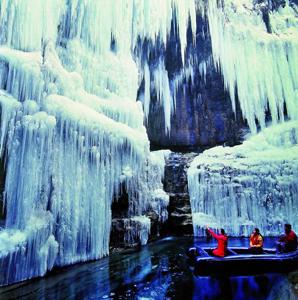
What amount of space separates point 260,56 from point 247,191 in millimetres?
6008

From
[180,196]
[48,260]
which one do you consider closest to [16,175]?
[48,260]

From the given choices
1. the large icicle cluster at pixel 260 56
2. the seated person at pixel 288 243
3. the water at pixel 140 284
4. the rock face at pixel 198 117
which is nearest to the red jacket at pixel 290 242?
the seated person at pixel 288 243

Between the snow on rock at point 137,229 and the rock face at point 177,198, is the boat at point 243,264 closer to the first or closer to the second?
the snow on rock at point 137,229

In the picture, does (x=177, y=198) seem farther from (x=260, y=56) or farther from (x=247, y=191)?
(x=260, y=56)

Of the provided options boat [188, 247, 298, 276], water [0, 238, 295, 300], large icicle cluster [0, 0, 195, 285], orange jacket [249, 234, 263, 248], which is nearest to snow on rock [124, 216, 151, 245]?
large icicle cluster [0, 0, 195, 285]

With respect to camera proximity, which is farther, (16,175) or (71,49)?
(71,49)

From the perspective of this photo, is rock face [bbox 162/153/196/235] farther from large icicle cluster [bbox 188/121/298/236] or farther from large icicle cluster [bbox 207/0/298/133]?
large icicle cluster [bbox 207/0/298/133]

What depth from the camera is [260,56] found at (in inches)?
595

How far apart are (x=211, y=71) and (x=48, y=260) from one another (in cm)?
1136

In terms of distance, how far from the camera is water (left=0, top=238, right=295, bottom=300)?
5.90 metres

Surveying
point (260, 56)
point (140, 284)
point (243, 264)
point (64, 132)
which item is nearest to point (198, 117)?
point (260, 56)

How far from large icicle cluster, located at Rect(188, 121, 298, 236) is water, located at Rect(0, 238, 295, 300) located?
5576 mm

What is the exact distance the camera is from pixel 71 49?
35.4 feet

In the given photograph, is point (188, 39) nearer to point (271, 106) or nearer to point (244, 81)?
point (244, 81)
